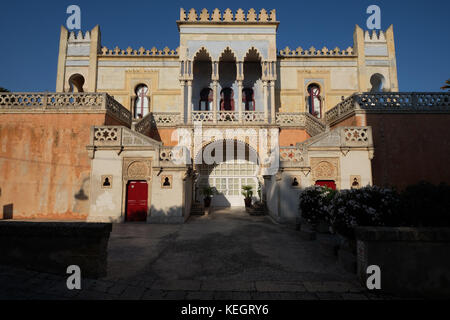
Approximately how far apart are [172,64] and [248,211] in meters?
13.6

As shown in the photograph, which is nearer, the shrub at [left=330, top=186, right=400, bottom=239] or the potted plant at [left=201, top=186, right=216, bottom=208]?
the shrub at [left=330, top=186, right=400, bottom=239]

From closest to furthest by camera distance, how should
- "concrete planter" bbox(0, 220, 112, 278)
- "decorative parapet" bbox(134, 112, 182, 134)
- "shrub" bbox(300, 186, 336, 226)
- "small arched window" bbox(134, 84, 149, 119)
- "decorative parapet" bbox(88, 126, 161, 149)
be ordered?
"concrete planter" bbox(0, 220, 112, 278) < "shrub" bbox(300, 186, 336, 226) < "decorative parapet" bbox(88, 126, 161, 149) < "decorative parapet" bbox(134, 112, 182, 134) < "small arched window" bbox(134, 84, 149, 119)

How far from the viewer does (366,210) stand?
15.6 ft

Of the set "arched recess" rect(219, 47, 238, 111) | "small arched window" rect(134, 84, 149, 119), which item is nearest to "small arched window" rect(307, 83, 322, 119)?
"arched recess" rect(219, 47, 238, 111)

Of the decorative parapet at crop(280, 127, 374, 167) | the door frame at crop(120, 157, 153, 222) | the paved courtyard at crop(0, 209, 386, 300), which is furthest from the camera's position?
the door frame at crop(120, 157, 153, 222)

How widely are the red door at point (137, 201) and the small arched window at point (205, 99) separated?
32.3ft

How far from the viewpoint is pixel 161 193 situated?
1079cm

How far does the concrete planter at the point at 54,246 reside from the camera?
165 inches

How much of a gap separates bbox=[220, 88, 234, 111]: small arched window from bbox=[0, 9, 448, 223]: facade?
124mm

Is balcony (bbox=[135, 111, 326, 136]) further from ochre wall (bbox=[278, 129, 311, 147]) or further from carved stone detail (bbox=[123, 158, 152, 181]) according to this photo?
carved stone detail (bbox=[123, 158, 152, 181])

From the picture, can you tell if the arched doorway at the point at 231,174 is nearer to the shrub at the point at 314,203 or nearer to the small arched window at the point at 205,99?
the small arched window at the point at 205,99

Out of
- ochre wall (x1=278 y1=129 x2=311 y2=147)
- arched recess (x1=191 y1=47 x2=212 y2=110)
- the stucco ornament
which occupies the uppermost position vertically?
arched recess (x1=191 y1=47 x2=212 y2=110)

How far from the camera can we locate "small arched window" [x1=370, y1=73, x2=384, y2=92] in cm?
Answer: 1931

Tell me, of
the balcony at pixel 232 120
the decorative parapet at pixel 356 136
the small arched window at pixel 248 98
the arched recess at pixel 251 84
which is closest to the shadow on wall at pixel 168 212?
the balcony at pixel 232 120
